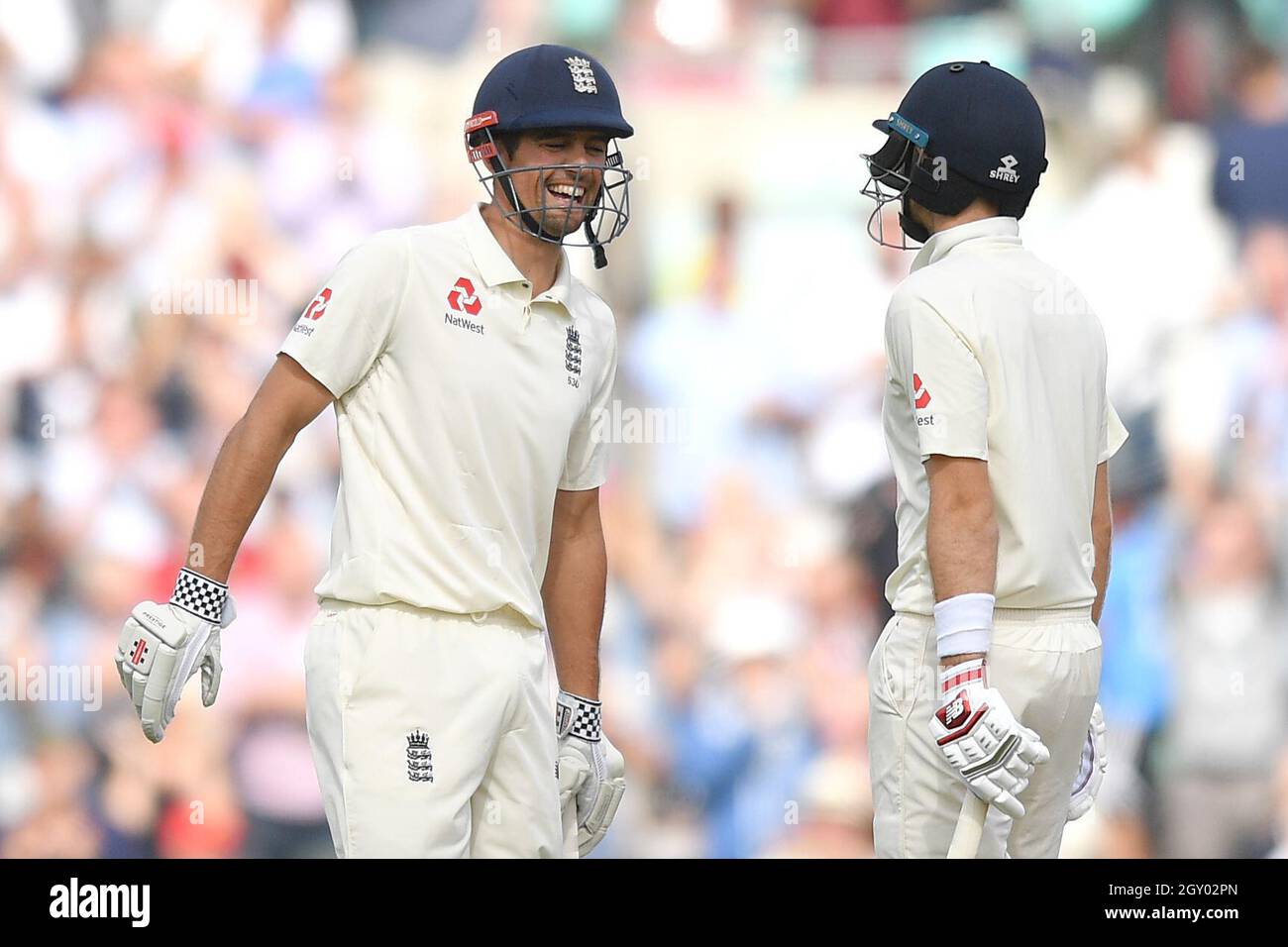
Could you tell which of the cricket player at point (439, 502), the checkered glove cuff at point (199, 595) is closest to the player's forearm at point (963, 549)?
the cricket player at point (439, 502)

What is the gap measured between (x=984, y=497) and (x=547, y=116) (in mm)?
985

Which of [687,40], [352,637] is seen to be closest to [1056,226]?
[687,40]

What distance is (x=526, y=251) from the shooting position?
325 centimetres

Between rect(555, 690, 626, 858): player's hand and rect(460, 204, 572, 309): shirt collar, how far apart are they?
775mm

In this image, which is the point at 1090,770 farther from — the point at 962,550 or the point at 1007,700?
the point at 962,550

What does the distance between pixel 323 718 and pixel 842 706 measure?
9.99ft

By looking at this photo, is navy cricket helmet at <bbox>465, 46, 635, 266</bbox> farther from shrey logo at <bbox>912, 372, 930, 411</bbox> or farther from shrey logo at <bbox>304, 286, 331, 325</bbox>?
shrey logo at <bbox>912, 372, 930, 411</bbox>

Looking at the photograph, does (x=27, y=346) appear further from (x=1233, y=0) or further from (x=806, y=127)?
(x=1233, y=0)

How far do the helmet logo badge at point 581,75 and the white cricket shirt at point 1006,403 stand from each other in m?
0.64

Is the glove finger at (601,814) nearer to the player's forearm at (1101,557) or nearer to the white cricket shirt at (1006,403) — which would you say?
the white cricket shirt at (1006,403)

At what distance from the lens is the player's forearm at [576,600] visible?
137 inches

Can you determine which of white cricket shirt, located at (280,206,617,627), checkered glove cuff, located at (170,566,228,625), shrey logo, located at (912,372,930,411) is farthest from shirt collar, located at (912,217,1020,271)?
checkered glove cuff, located at (170,566,228,625)

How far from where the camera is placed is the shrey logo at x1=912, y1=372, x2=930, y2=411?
9.90ft

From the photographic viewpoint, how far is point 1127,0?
6238mm
